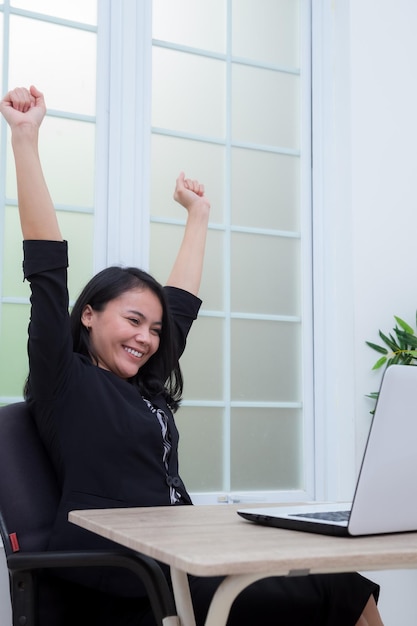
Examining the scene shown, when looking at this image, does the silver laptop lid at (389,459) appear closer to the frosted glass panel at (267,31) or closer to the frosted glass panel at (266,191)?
the frosted glass panel at (266,191)

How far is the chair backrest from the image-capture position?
1.66 meters

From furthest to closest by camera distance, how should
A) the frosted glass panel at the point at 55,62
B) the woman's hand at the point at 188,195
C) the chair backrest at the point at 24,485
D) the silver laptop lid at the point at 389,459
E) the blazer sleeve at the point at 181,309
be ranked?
1. the frosted glass panel at the point at 55,62
2. the woman's hand at the point at 188,195
3. the blazer sleeve at the point at 181,309
4. the chair backrest at the point at 24,485
5. the silver laptop lid at the point at 389,459

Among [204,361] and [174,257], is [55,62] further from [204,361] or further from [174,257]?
[204,361]

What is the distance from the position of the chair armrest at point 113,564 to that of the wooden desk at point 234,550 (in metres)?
0.03

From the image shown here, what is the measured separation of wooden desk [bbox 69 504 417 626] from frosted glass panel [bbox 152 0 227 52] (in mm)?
2084

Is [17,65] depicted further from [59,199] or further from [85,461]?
[85,461]

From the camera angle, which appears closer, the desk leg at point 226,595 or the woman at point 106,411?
the desk leg at point 226,595

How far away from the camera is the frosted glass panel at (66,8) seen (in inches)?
109

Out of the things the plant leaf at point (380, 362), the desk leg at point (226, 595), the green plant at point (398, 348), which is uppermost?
the green plant at point (398, 348)

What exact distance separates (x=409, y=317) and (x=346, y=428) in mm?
489

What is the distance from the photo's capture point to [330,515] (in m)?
1.40

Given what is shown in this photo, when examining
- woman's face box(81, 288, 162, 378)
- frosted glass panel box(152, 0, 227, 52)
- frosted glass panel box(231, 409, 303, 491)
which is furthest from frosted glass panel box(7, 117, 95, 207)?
frosted glass panel box(231, 409, 303, 491)

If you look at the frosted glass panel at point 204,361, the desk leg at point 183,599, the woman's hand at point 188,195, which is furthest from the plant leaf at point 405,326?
the desk leg at point 183,599

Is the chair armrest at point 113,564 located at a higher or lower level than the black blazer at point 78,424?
lower
